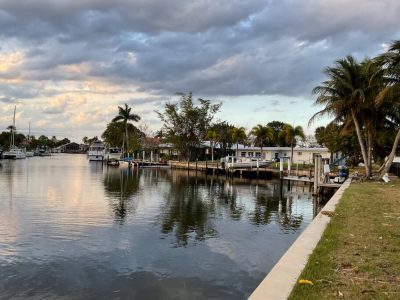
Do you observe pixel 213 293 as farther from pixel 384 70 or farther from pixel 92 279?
pixel 384 70

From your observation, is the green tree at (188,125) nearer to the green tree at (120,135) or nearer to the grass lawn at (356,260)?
the green tree at (120,135)

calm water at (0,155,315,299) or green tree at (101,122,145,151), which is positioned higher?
green tree at (101,122,145,151)

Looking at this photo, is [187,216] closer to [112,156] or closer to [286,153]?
[286,153]

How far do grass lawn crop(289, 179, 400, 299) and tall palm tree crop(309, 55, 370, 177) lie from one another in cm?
2237

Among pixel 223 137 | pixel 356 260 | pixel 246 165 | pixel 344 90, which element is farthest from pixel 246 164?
pixel 356 260

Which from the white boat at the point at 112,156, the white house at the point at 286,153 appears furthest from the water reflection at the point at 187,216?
the white boat at the point at 112,156

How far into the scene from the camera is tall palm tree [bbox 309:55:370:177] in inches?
1447

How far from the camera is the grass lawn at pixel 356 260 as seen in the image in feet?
23.5

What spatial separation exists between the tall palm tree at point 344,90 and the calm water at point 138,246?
11182 mm

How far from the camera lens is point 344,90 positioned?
3750 centimetres

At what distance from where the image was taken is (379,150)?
53.8 m

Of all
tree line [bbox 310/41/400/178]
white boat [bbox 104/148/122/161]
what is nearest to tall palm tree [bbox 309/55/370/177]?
tree line [bbox 310/41/400/178]

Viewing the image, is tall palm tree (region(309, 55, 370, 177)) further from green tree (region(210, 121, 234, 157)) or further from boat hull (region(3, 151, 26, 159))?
boat hull (region(3, 151, 26, 159))

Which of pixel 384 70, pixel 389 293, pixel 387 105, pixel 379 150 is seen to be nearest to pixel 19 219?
pixel 389 293
